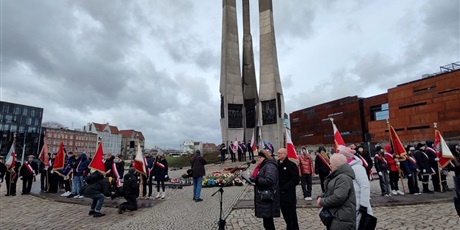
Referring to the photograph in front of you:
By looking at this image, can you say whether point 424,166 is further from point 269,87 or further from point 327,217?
point 269,87

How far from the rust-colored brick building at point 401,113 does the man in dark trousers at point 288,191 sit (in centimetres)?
3345

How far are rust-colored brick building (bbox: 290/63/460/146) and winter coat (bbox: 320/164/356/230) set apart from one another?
34874 millimetres

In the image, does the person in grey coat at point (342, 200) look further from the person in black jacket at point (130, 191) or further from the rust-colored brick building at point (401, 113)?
the rust-colored brick building at point (401, 113)

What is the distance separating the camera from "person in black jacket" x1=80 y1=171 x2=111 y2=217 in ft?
25.9

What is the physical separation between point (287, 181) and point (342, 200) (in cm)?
187

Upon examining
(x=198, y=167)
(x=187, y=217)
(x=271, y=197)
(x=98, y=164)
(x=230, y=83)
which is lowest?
(x=187, y=217)

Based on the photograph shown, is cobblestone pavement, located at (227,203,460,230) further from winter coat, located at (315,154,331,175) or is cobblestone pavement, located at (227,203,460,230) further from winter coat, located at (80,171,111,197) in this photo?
winter coat, located at (80,171,111,197)

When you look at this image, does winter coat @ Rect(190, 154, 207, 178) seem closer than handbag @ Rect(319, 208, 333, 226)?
No

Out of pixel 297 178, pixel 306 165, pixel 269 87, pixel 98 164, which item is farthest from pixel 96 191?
pixel 269 87

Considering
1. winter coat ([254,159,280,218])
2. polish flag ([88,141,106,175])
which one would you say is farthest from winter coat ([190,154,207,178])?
winter coat ([254,159,280,218])

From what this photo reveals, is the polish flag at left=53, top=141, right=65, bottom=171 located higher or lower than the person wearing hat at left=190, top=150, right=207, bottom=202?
higher

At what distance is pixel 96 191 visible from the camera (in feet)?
26.2

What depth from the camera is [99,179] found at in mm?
8281

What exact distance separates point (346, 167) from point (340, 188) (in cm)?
31
